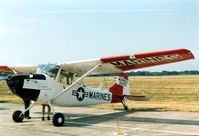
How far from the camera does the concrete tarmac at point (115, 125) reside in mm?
10406

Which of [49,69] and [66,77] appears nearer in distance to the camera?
[49,69]

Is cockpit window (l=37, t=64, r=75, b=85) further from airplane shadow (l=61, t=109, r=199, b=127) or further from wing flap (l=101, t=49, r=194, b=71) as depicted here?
wing flap (l=101, t=49, r=194, b=71)

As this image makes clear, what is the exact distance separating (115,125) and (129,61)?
2.55 meters

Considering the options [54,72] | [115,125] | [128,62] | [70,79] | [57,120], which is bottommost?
[115,125]

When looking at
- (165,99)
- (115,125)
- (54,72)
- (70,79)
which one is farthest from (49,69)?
(165,99)

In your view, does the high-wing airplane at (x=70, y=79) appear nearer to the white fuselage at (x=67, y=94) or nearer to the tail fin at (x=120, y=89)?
the white fuselage at (x=67, y=94)

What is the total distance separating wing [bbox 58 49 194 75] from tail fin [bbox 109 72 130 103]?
174 centimetres

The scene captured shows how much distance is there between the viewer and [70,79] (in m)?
14.1

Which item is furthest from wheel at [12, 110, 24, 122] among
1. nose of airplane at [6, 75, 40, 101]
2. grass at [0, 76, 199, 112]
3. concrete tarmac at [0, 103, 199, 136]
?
grass at [0, 76, 199, 112]

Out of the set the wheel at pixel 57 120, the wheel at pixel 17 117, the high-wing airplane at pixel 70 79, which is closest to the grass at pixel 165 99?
the high-wing airplane at pixel 70 79

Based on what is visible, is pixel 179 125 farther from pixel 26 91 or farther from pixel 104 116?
pixel 26 91

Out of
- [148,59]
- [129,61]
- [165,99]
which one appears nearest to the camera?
[148,59]

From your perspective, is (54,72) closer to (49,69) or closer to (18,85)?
(49,69)

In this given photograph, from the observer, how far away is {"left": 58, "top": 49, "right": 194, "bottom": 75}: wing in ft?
39.1
